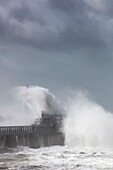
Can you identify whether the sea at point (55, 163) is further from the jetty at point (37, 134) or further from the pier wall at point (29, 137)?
the jetty at point (37, 134)

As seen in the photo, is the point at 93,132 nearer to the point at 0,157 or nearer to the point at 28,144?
the point at 28,144

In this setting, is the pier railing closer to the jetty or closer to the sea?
the jetty

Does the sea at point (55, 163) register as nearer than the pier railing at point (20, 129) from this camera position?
Yes

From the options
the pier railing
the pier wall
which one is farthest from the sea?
the pier railing

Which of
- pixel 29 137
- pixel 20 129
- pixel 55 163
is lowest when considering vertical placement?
pixel 55 163

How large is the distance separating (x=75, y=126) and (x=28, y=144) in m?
16.4

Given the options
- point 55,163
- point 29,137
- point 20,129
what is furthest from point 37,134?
point 55,163

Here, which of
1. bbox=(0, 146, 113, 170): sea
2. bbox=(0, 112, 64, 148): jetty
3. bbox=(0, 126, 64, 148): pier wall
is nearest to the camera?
bbox=(0, 146, 113, 170): sea

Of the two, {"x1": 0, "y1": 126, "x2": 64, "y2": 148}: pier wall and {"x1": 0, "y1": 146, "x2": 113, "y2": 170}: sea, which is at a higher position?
{"x1": 0, "y1": 126, "x2": 64, "y2": 148}: pier wall

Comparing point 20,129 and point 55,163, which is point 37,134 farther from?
point 55,163

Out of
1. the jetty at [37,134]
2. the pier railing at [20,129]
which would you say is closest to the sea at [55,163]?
the jetty at [37,134]

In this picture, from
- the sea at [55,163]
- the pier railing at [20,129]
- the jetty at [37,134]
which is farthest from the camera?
the pier railing at [20,129]

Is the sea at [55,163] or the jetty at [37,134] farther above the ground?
the jetty at [37,134]

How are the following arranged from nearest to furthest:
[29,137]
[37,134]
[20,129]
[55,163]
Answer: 1. [55,163]
2. [29,137]
3. [20,129]
4. [37,134]
